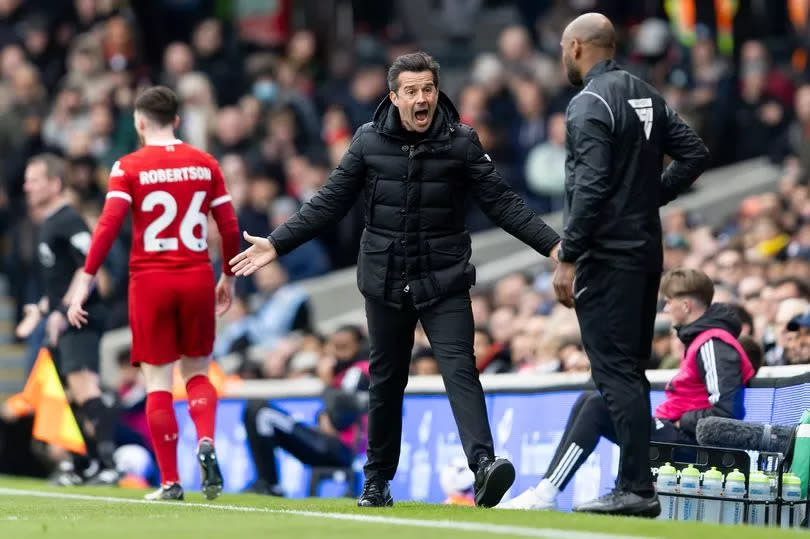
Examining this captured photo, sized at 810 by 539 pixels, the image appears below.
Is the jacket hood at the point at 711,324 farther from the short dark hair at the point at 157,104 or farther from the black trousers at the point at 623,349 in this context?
the short dark hair at the point at 157,104

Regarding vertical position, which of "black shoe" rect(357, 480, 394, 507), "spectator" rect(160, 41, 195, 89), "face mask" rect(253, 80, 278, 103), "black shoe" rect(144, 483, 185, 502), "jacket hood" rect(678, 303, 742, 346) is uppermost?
"spectator" rect(160, 41, 195, 89)

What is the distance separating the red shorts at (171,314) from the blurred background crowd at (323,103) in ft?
12.1

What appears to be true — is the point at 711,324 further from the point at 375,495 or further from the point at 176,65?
the point at 176,65

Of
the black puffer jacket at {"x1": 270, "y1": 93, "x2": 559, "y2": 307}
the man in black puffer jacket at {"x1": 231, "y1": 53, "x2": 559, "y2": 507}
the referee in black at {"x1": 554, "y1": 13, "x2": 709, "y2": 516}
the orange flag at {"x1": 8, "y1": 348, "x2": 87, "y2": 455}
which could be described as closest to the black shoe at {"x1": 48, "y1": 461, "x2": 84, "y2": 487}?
the orange flag at {"x1": 8, "y1": 348, "x2": 87, "y2": 455}

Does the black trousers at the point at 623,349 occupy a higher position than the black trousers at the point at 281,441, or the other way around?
the black trousers at the point at 623,349

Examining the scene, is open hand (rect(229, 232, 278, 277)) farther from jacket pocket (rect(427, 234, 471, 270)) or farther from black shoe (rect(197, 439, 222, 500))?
black shoe (rect(197, 439, 222, 500))

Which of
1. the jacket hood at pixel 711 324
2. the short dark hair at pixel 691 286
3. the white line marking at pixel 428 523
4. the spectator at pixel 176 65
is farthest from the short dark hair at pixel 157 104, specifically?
the spectator at pixel 176 65

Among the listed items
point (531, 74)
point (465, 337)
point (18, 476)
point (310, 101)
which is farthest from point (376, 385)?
point (310, 101)

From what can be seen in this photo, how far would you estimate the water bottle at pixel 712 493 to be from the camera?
8.77 m

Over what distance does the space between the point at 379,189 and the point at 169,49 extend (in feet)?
43.8

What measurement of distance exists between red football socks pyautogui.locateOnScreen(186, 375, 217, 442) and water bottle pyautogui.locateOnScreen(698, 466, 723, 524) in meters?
2.91

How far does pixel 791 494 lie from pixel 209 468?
327cm

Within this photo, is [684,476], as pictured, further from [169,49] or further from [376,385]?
[169,49]

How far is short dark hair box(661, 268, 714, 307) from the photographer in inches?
376
